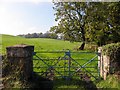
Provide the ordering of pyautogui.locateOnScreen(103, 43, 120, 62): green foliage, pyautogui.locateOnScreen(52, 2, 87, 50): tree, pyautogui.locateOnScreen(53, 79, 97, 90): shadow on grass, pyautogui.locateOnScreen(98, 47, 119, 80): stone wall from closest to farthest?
pyautogui.locateOnScreen(53, 79, 97, 90): shadow on grass → pyautogui.locateOnScreen(103, 43, 120, 62): green foliage → pyautogui.locateOnScreen(98, 47, 119, 80): stone wall → pyautogui.locateOnScreen(52, 2, 87, 50): tree

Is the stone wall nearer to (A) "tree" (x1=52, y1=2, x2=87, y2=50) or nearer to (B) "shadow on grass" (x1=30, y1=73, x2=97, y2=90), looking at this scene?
(B) "shadow on grass" (x1=30, y1=73, x2=97, y2=90)

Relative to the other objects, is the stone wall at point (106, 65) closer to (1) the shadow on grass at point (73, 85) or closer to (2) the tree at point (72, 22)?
(1) the shadow on grass at point (73, 85)

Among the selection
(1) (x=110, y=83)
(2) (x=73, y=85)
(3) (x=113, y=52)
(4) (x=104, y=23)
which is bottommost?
(2) (x=73, y=85)

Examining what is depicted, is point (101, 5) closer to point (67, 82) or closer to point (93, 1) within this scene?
point (93, 1)

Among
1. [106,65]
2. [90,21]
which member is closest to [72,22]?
[90,21]

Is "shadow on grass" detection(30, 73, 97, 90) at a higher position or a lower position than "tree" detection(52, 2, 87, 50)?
lower

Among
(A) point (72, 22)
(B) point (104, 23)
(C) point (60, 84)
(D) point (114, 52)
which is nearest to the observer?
(C) point (60, 84)

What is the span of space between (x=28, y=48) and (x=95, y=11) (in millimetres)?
23014

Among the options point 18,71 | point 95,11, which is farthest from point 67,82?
point 95,11

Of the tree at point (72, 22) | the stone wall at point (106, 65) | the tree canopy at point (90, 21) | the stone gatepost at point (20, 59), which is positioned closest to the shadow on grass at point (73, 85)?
the stone wall at point (106, 65)

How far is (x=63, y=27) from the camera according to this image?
40750 millimetres

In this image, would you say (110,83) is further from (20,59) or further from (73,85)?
(20,59)

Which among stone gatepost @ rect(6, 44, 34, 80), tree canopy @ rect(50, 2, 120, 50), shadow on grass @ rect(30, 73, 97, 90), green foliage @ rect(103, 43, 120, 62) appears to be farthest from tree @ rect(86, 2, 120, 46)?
stone gatepost @ rect(6, 44, 34, 80)

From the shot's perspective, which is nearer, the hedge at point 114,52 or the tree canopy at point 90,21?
the hedge at point 114,52
